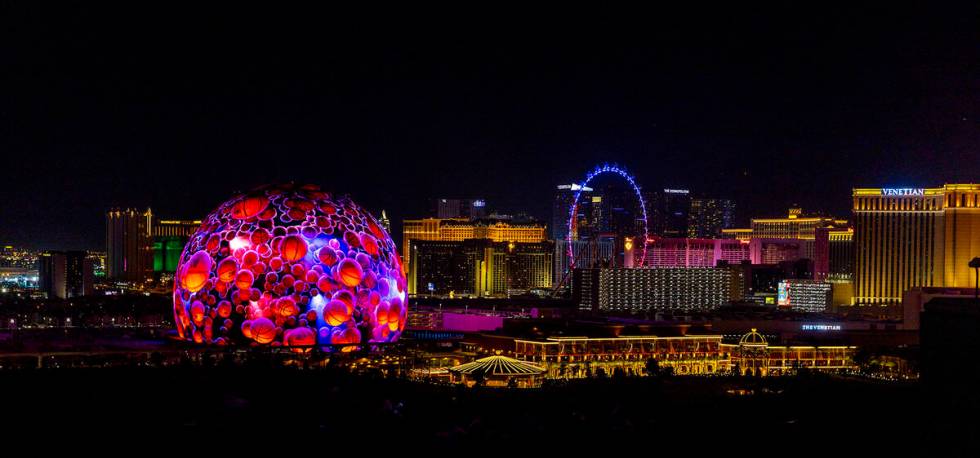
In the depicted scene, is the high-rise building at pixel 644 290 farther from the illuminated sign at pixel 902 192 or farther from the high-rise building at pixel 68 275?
the high-rise building at pixel 68 275

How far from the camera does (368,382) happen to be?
3084cm

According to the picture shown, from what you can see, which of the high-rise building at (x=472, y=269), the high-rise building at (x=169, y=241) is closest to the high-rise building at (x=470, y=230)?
the high-rise building at (x=472, y=269)

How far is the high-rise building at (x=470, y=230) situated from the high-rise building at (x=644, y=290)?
1893 inches

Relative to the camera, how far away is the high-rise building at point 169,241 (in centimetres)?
13588

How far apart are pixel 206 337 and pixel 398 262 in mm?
5086

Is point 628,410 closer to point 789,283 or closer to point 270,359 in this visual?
point 270,359

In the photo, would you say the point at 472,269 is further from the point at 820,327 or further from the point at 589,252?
the point at 820,327

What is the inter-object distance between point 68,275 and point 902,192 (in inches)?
2772

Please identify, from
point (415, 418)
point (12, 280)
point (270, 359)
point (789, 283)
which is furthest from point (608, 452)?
point (12, 280)

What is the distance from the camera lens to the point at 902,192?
105 meters

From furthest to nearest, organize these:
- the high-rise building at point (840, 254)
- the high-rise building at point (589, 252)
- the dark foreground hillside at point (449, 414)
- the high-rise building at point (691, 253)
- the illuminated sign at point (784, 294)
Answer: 1. the high-rise building at point (589, 252)
2. the high-rise building at point (691, 253)
3. the high-rise building at point (840, 254)
4. the illuminated sign at point (784, 294)
5. the dark foreground hillside at point (449, 414)

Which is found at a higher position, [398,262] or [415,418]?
[398,262]

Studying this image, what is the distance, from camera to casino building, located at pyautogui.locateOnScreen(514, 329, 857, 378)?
4997 centimetres

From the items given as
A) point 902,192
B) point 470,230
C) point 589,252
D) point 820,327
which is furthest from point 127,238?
point 820,327
